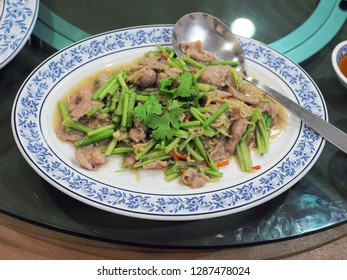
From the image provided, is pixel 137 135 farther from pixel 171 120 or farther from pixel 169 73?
pixel 169 73

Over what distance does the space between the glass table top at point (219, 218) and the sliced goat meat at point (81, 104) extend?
0.29m

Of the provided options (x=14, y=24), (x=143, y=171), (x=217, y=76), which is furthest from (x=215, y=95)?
(x=14, y=24)

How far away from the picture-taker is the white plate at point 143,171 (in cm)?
172

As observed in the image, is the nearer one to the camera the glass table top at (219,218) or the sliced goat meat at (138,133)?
the glass table top at (219,218)

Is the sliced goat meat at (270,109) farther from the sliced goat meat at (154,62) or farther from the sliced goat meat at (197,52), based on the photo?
the sliced goat meat at (154,62)

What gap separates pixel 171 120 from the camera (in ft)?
6.26

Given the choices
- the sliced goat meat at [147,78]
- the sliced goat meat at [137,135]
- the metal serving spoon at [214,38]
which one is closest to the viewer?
the sliced goat meat at [137,135]

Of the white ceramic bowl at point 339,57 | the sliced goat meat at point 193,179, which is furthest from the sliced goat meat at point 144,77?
the white ceramic bowl at point 339,57

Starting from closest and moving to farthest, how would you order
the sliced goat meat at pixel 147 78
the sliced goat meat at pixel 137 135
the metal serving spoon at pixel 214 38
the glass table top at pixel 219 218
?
the glass table top at pixel 219 218 → the sliced goat meat at pixel 137 135 → the sliced goat meat at pixel 147 78 → the metal serving spoon at pixel 214 38

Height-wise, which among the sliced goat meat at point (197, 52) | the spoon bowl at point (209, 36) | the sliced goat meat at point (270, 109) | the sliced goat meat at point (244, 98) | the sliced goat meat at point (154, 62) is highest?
the spoon bowl at point (209, 36)

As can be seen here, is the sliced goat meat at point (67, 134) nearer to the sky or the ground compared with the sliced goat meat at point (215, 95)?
nearer to the ground

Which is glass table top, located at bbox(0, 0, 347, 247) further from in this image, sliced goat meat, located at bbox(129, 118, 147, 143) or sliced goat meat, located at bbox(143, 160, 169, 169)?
sliced goat meat, located at bbox(129, 118, 147, 143)

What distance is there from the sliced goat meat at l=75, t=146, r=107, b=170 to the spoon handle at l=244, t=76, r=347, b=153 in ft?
2.55

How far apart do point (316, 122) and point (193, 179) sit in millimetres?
569
